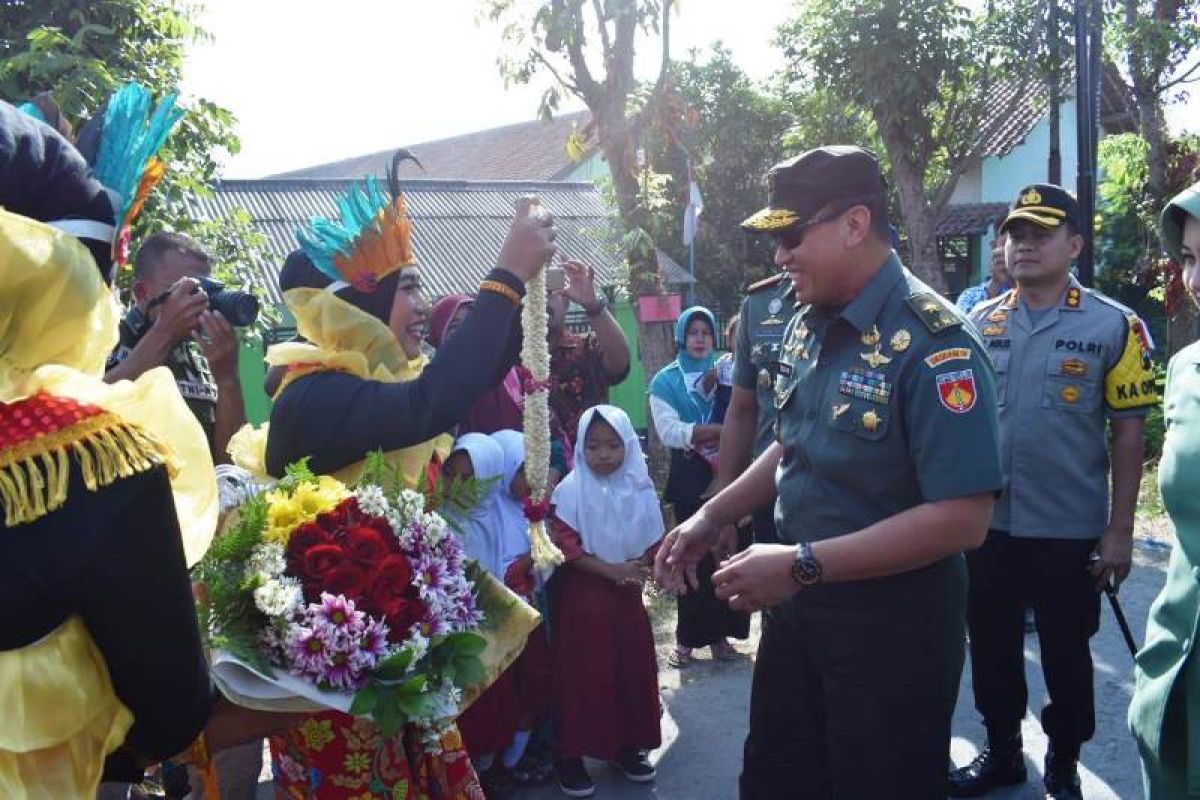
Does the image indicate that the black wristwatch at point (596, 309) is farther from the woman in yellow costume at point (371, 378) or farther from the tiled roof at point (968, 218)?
the tiled roof at point (968, 218)

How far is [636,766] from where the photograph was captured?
431cm

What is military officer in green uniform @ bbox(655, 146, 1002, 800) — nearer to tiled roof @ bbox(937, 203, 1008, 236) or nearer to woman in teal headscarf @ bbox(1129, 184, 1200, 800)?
woman in teal headscarf @ bbox(1129, 184, 1200, 800)

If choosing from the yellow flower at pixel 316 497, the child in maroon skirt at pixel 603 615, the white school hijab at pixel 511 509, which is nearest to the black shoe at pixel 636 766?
the child in maroon skirt at pixel 603 615

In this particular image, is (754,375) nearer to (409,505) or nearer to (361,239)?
(361,239)

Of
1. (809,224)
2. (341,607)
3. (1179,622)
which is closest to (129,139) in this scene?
(341,607)

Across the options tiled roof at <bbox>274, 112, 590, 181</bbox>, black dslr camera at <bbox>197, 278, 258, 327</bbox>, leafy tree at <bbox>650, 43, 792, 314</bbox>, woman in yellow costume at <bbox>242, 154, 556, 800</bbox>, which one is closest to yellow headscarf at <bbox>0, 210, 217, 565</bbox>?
woman in yellow costume at <bbox>242, 154, 556, 800</bbox>

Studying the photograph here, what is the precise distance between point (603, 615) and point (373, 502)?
93.7 inches

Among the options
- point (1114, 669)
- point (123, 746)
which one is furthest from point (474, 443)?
point (1114, 669)

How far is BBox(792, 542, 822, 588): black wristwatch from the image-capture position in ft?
7.60

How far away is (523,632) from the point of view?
2.35m

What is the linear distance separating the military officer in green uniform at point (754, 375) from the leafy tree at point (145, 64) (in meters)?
2.71

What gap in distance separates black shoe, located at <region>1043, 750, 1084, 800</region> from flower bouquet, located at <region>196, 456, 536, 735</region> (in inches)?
97.4

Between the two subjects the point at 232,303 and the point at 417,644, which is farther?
the point at 232,303

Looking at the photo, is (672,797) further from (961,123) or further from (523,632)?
(961,123)
